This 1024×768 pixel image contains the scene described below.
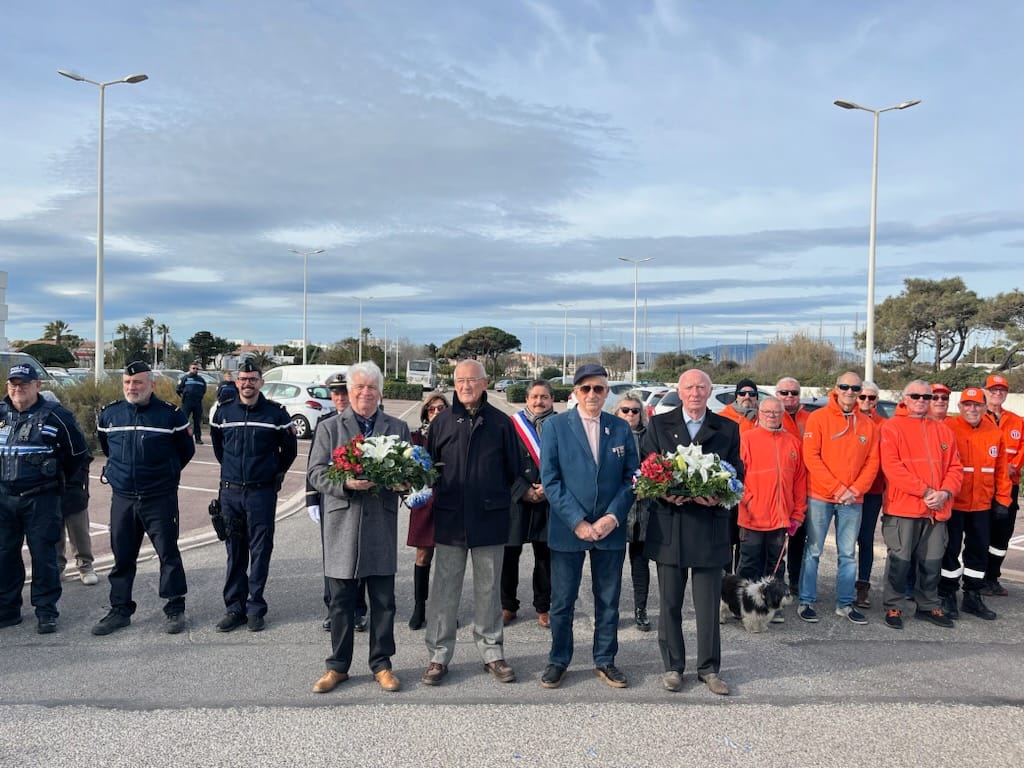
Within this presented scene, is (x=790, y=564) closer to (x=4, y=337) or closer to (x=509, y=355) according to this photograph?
(x=4, y=337)

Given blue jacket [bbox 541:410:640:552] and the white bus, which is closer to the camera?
blue jacket [bbox 541:410:640:552]

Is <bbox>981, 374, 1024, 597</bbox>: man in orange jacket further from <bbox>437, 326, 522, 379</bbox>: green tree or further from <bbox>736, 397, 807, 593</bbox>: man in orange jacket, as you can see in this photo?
<bbox>437, 326, 522, 379</bbox>: green tree

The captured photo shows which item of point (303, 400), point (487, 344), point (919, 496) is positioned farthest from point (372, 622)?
point (487, 344)

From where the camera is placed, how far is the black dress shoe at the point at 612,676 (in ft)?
16.4

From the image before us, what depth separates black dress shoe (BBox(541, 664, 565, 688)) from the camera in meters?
4.99

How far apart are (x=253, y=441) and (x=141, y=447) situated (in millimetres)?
821

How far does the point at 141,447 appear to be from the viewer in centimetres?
612

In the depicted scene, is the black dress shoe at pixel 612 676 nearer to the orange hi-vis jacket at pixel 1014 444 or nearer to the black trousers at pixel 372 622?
the black trousers at pixel 372 622

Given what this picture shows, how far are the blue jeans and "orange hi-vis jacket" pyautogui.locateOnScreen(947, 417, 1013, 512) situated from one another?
3.53ft

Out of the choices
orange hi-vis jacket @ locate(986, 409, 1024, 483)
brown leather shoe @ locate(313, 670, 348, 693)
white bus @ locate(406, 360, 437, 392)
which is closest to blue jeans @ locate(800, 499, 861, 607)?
orange hi-vis jacket @ locate(986, 409, 1024, 483)

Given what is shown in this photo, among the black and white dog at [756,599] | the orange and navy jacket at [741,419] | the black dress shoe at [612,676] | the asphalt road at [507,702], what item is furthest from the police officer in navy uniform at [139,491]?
the orange and navy jacket at [741,419]

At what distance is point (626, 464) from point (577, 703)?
1.51 m

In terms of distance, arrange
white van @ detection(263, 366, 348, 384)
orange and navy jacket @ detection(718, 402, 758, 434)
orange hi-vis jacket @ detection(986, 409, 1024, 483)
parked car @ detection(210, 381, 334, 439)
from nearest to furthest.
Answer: orange hi-vis jacket @ detection(986, 409, 1024, 483) → orange and navy jacket @ detection(718, 402, 758, 434) → parked car @ detection(210, 381, 334, 439) → white van @ detection(263, 366, 348, 384)

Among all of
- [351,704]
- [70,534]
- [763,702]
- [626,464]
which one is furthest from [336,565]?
[70,534]
